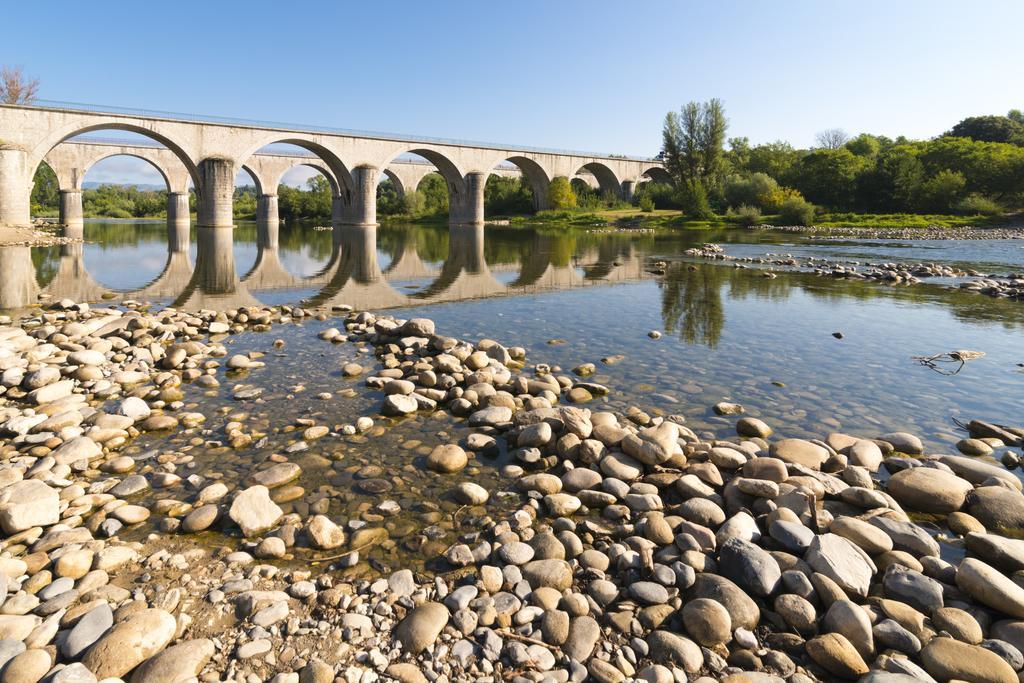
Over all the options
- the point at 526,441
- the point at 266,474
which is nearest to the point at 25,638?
the point at 266,474

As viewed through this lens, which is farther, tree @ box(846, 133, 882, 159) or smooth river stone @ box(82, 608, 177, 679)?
tree @ box(846, 133, 882, 159)

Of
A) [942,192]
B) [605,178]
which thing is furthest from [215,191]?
[942,192]

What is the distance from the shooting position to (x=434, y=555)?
3.55 m

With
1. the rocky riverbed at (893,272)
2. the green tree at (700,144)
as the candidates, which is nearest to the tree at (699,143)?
the green tree at (700,144)

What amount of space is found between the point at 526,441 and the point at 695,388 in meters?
2.72

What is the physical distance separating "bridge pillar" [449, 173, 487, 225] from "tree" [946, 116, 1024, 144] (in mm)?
62296

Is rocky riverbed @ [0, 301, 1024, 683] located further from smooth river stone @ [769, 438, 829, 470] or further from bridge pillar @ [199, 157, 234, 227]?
bridge pillar @ [199, 157, 234, 227]

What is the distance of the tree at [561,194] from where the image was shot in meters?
62.6

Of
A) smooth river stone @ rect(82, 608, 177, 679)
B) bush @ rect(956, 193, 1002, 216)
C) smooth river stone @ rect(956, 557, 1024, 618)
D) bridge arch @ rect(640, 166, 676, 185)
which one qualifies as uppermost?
bridge arch @ rect(640, 166, 676, 185)

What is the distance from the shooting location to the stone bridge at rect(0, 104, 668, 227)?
3098 cm

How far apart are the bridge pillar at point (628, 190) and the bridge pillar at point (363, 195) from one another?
33.5 meters

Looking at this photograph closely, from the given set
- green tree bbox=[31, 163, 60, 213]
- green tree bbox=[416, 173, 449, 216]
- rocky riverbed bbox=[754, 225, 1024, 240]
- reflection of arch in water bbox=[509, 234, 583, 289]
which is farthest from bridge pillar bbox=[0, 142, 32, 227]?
green tree bbox=[31, 163, 60, 213]

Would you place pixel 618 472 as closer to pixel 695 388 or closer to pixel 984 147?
pixel 695 388

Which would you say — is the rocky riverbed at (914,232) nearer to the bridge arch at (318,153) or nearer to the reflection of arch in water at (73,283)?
the bridge arch at (318,153)
